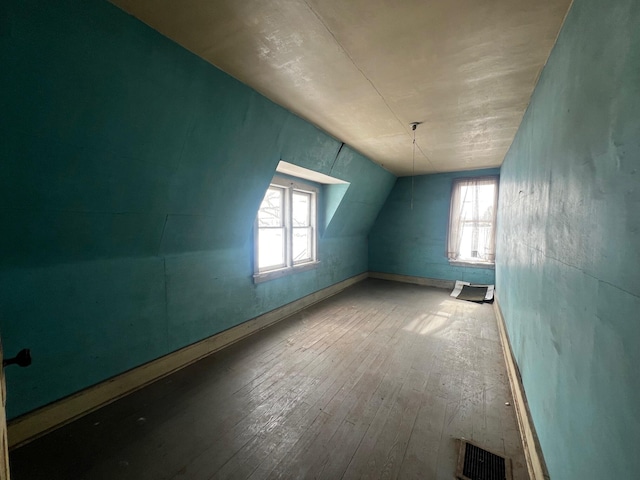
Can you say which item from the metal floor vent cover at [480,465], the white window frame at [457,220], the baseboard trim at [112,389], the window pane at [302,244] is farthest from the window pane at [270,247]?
the white window frame at [457,220]

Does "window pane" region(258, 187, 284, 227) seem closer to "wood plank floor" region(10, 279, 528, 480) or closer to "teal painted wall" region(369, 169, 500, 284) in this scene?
"wood plank floor" region(10, 279, 528, 480)

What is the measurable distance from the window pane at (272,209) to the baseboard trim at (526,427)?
300cm

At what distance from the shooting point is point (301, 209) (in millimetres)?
4254

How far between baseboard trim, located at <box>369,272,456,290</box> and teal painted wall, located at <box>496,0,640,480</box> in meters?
4.08

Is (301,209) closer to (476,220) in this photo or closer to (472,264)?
(476,220)

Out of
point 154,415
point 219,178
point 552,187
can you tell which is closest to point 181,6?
point 219,178

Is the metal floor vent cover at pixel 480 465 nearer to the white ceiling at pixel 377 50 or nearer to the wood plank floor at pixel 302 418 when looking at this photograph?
the wood plank floor at pixel 302 418

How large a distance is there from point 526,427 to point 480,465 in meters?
0.42

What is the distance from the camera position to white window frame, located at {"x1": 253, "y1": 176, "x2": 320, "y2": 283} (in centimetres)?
317

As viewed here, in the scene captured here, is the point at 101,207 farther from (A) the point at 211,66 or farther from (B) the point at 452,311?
(B) the point at 452,311

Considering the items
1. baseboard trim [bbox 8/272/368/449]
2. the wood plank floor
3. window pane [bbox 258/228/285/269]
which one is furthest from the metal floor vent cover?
window pane [bbox 258/228/285/269]

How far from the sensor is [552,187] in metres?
1.35

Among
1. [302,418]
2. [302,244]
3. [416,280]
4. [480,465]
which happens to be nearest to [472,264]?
[416,280]

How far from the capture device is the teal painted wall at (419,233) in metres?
5.32
